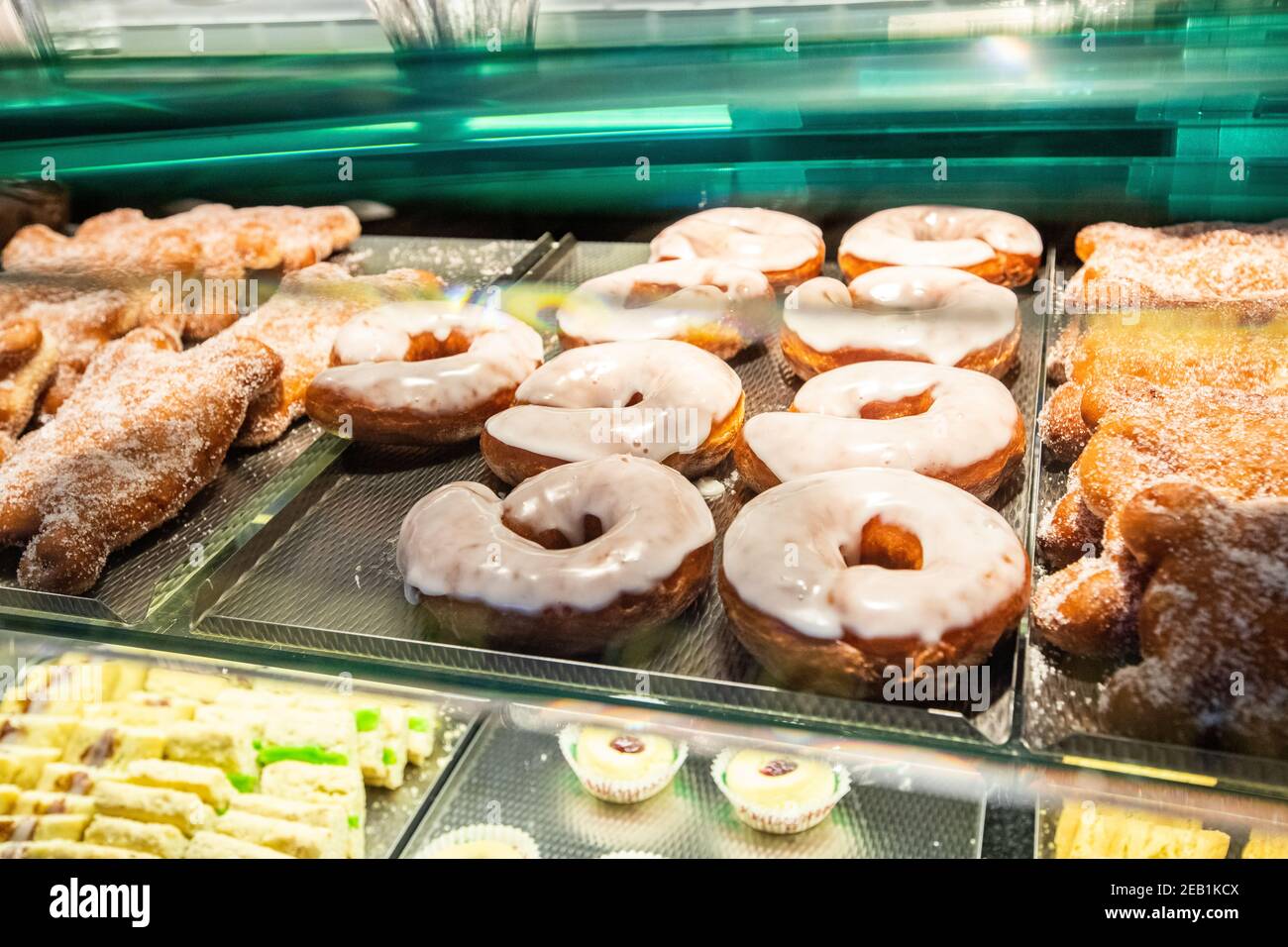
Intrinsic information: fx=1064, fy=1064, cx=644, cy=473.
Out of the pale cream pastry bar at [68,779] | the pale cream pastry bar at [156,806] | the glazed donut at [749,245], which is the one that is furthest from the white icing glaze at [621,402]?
the pale cream pastry bar at [68,779]

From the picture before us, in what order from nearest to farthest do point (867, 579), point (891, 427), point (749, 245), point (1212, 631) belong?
point (1212, 631) → point (867, 579) → point (891, 427) → point (749, 245)

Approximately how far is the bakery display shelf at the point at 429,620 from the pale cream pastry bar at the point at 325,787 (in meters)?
0.58

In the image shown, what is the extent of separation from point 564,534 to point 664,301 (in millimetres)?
891

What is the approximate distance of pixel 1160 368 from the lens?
191 centimetres

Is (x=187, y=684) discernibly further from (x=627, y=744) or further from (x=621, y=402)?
(x=621, y=402)

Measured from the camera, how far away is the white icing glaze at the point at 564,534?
1533mm

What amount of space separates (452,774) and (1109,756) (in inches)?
57.0

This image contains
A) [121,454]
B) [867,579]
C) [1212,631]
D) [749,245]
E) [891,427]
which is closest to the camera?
[1212,631]

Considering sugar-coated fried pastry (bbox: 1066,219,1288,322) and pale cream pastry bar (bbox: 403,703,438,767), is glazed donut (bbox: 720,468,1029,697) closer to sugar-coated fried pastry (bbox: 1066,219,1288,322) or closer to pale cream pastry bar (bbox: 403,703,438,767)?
sugar-coated fried pastry (bbox: 1066,219,1288,322)

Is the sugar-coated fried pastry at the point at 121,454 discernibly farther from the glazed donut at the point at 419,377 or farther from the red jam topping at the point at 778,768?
the red jam topping at the point at 778,768

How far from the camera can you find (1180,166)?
76.7 inches

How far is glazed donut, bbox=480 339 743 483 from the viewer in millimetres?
1951

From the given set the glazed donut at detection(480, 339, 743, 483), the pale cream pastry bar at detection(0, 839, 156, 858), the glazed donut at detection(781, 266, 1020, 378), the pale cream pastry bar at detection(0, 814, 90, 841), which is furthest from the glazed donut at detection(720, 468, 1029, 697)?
the pale cream pastry bar at detection(0, 814, 90, 841)

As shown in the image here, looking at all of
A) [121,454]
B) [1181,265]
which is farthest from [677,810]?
[1181,265]
